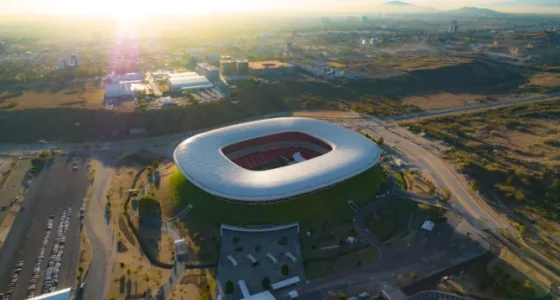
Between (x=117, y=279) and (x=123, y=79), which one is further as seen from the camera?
(x=123, y=79)

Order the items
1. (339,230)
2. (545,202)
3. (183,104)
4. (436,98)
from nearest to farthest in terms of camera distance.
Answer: (339,230)
(545,202)
(183,104)
(436,98)

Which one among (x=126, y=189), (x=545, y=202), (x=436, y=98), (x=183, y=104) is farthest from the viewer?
(x=436, y=98)

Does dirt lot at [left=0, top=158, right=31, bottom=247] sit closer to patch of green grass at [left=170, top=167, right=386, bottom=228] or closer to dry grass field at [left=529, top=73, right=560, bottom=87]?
patch of green grass at [left=170, top=167, right=386, bottom=228]

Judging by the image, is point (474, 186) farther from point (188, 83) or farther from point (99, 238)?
point (188, 83)

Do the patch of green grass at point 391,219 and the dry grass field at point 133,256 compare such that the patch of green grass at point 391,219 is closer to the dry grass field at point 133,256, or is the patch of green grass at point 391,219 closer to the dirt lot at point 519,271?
the dirt lot at point 519,271

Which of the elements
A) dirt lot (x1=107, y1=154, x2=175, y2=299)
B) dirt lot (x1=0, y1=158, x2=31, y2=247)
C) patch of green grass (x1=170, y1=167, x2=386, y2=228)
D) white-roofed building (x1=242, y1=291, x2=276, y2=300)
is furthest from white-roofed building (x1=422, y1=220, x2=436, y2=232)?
dirt lot (x1=0, y1=158, x2=31, y2=247)

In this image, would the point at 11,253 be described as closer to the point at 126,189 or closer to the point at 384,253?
the point at 126,189

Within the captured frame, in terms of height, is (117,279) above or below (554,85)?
below

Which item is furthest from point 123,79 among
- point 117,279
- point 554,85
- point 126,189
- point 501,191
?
point 554,85
